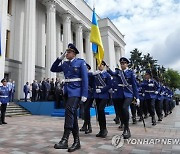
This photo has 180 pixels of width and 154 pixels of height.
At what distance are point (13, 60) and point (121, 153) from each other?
1777 cm

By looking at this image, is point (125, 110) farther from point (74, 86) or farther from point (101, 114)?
point (74, 86)

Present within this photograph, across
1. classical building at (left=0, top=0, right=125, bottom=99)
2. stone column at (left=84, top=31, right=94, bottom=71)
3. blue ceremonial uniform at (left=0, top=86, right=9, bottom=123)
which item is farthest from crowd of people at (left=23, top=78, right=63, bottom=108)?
stone column at (left=84, top=31, right=94, bottom=71)

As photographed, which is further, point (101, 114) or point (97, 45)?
point (97, 45)

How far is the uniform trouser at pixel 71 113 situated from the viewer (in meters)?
4.07

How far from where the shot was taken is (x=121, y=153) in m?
3.89

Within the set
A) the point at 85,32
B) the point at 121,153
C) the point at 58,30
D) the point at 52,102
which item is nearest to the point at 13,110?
the point at 52,102

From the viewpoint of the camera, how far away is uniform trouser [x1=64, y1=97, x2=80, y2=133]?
160 inches

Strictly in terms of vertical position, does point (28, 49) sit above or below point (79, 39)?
below

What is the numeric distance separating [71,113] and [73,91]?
427 millimetres

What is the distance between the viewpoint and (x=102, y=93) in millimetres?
5738

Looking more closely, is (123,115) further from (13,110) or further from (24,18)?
(24,18)

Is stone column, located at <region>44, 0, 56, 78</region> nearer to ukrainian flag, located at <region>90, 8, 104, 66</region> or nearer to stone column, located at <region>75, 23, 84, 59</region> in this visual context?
stone column, located at <region>75, 23, 84, 59</region>

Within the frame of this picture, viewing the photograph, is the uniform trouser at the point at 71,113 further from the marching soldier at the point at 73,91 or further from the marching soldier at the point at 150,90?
the marching soldier at the point at 150,90

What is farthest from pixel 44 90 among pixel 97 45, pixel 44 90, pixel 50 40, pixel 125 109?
pixel 125 109
